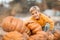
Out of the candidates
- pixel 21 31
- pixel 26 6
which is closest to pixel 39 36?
pixel 21 31

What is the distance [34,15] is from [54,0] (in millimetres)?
2298

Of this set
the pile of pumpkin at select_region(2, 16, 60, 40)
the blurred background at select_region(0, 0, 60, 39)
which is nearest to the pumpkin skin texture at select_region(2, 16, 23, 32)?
the pile of pumpkin at select_region(2, 16, 60, 40)

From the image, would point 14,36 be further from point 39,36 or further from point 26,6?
point 26,6

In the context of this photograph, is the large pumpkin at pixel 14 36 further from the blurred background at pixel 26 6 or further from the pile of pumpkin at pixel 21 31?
the blurred background at pixel 26 6

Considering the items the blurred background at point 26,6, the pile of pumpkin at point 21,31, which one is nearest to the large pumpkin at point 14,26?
the pile of pumpkin at point 21,31

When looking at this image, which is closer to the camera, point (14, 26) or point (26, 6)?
point (14, 26)

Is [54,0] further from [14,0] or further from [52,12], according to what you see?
[14,0]

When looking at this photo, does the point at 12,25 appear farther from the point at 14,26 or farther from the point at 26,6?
the point at 26,6

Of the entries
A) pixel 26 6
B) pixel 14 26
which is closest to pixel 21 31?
pixel 14 26

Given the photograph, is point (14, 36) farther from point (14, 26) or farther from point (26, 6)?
point (26, 6)

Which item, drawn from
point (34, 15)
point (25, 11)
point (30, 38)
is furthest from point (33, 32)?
point (25, 11)

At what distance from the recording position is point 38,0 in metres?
3.21

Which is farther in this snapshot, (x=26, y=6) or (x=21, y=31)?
(x=26, y=6)

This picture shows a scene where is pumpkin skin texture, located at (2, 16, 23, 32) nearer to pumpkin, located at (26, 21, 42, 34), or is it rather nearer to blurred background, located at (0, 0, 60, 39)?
pumpkin, located at (26, 21, 42, 34)
